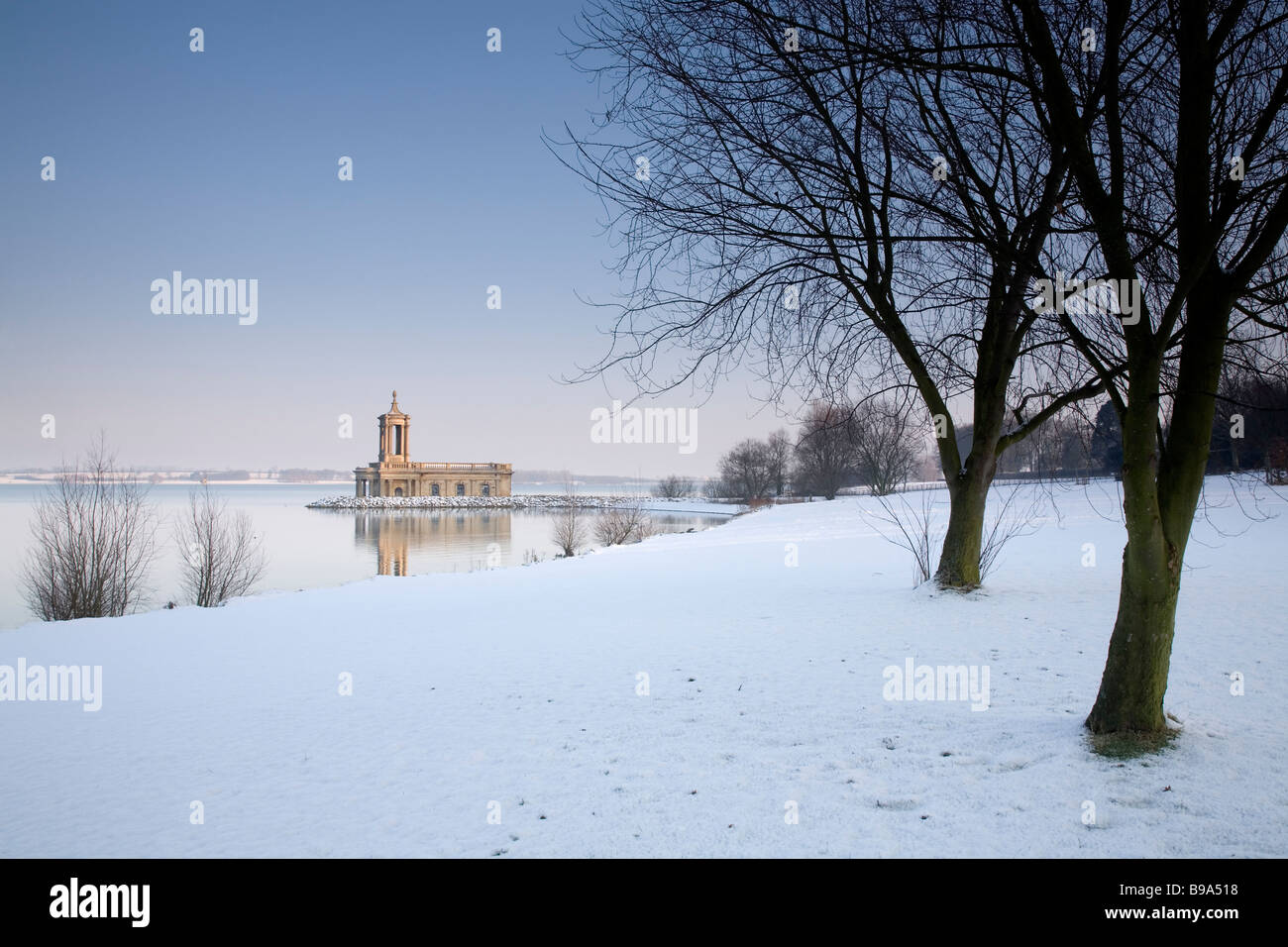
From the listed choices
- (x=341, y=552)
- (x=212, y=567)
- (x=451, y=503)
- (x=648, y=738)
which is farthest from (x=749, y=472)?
(x=648, y=738)

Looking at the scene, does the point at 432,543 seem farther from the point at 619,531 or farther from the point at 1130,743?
the point at 1130,743

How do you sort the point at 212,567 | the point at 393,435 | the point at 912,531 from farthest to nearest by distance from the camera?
1. the point at 393,435
2. the point at 912,531
3. the point at 212,567

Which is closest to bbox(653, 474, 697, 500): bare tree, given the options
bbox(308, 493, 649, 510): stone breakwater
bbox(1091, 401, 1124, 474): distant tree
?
Answer: bbox(308, 493, 649, 510): stone breakwater

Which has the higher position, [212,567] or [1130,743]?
[1130,743]

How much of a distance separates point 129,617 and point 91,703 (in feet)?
18.8

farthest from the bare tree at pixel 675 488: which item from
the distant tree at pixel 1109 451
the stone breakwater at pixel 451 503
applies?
the distant tree at pixel 1109 451

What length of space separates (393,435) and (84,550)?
8099 cm

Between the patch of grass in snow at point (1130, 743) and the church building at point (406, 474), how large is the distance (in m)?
94.3

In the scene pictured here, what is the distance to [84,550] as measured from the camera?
16156 mm

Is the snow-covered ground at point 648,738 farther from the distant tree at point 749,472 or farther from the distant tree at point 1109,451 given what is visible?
the distant tree at point 749,472

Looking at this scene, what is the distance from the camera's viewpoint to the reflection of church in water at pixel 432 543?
27250mm

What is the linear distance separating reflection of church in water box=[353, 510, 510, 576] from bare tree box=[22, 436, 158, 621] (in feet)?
27.0

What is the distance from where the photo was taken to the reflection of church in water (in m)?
27.2

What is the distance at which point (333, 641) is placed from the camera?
8.79 metres
